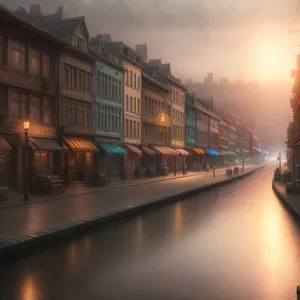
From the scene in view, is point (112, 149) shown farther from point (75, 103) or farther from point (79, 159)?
point (75, 103)

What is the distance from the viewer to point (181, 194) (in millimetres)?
28047

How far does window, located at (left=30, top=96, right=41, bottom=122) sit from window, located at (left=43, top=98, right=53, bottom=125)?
688 mm

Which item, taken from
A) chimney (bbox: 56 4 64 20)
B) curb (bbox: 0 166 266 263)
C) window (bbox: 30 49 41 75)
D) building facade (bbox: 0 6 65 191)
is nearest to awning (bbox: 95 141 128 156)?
building facade (bbox: 0 6 65 191)

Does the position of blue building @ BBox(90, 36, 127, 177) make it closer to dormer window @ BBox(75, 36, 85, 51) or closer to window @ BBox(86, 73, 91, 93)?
window @ BBox(86, 73, 91, 93)

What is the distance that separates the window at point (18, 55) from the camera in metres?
28.7

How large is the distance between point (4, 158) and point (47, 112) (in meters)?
7.54

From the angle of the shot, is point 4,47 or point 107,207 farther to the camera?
point 4,47

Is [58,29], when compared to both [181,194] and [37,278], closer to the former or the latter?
[181,194]

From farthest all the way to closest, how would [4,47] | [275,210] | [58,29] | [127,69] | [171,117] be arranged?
[171,117] → [127,69] → [58,29] → [4,47] → [275,210]

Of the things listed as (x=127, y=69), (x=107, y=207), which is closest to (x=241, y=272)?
(x=107, y=207)

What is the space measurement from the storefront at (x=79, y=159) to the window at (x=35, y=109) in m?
3.76

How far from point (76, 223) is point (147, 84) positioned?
4272cm

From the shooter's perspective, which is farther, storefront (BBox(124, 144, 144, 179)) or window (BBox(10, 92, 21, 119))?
storefront (BBox(124, 144, 144, 179))

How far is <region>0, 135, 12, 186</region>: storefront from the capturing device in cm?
2588
